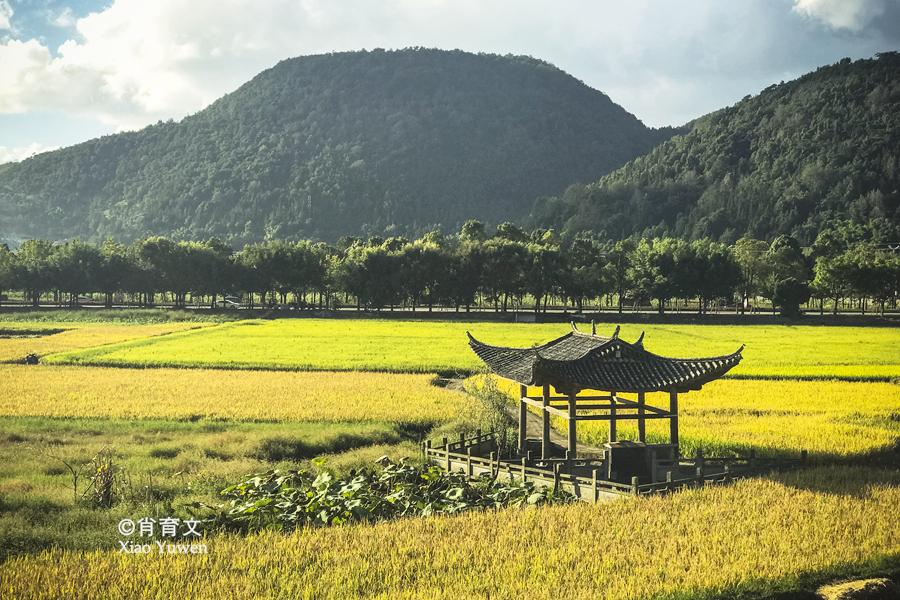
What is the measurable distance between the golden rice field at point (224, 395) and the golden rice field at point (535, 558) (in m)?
14.4

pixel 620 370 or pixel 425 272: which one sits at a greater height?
pixel 425 272

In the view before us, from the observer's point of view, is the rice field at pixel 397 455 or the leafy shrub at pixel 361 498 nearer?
the rice field at pixel 397 455

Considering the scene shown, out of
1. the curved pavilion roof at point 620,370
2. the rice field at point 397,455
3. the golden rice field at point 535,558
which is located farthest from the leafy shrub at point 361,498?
the curved pavilion roof at point 620,370

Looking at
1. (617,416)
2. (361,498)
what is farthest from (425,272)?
(361,498)

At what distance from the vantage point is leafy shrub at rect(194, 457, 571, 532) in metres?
17.3

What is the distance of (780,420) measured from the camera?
102 ft

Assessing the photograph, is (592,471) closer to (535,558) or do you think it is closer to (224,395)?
(535,558)

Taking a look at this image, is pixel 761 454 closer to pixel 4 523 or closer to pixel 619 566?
pixel 619 566

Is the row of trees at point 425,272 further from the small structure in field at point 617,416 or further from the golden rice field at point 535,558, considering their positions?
the golden rice field at point 535,558

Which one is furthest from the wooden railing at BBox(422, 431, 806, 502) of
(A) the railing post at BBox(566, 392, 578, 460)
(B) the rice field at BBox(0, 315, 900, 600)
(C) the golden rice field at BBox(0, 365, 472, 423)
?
(C) the golden rice field at BBox(0, 365, 472, 423)

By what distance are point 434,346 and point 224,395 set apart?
86.1 feet

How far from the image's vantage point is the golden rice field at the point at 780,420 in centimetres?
2622

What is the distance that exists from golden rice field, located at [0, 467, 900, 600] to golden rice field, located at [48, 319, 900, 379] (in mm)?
30127

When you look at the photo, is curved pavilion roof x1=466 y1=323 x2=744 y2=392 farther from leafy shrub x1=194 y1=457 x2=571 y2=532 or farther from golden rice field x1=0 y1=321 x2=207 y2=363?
golden rice field x1=0 y1=321 x2=207 y2=363
